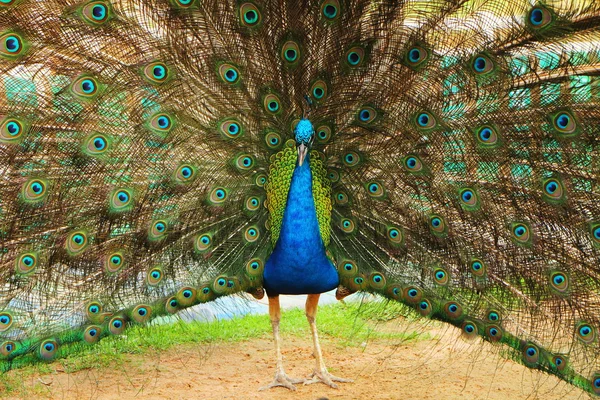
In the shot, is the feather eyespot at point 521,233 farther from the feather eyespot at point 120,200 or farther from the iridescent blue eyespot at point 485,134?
the feather eyespot at point 120,200

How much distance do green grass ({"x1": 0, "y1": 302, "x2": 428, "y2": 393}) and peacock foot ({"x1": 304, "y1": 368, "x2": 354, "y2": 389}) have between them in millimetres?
436

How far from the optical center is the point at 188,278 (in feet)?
13.3

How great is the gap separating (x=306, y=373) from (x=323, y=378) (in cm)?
27

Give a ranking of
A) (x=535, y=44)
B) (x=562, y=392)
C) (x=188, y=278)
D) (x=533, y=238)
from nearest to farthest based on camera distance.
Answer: (x=535, y=44) → (x=533, y=238) → (x=188, y=278) → (x=562, y=392)

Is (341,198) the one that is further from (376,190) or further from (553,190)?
(553,190)

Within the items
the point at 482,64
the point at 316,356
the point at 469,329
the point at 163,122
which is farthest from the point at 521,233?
A: the point at 163,122

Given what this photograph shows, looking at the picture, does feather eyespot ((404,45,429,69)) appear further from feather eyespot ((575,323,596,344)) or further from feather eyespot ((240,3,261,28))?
feather eyespot ((575,323,596,344))

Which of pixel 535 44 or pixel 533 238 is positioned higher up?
pixel 535 44

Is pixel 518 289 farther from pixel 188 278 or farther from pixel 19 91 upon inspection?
pixel 19 91

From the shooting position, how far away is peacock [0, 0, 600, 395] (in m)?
3.60

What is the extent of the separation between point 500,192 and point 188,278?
184 cm

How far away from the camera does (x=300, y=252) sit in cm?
396

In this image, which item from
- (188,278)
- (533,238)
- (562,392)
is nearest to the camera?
(533,238)

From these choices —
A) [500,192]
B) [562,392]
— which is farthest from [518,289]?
[562,392]
